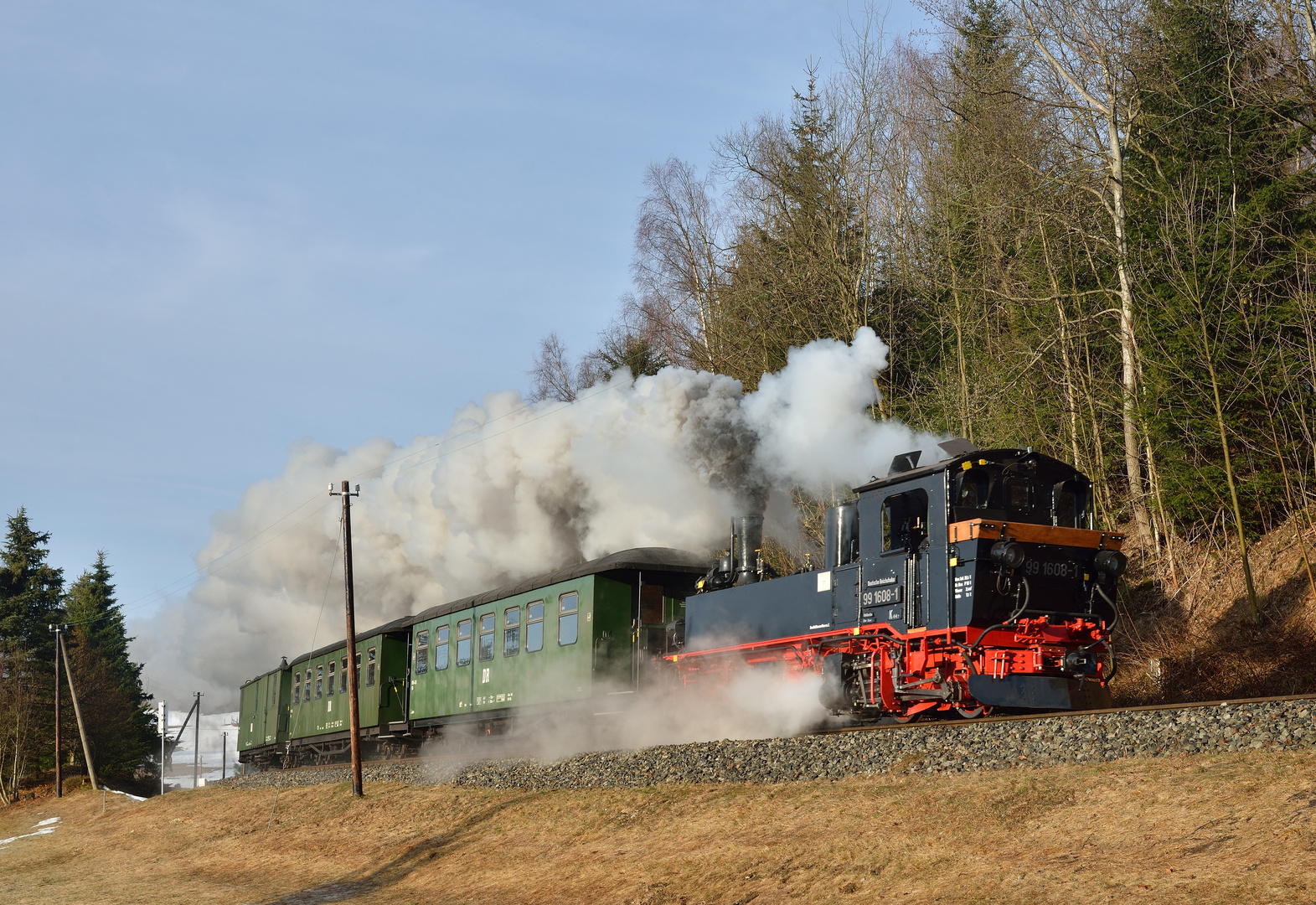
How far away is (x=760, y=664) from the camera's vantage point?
634 inches

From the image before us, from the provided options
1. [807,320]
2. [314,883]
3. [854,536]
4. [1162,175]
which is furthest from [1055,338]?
[314,883]

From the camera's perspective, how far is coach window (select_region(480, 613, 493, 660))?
21.2 m

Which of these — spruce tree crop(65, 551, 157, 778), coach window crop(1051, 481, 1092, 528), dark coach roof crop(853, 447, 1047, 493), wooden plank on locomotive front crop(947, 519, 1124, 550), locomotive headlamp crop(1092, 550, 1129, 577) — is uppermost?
dark coach roof crop(853, 447, 1047, 493)

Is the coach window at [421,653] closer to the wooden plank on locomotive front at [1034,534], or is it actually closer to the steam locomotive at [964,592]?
the steam locomotive at [964,592]

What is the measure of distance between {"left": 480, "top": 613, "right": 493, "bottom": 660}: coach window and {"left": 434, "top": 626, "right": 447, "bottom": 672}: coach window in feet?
6.53

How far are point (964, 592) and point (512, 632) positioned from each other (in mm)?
10176

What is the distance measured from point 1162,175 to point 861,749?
1454 cm

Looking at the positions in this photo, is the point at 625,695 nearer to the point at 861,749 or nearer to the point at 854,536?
the point at 854,536

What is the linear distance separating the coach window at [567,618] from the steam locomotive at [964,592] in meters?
4.71

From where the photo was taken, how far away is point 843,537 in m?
14.7

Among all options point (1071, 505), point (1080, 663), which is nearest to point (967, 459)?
point (1071, 505)

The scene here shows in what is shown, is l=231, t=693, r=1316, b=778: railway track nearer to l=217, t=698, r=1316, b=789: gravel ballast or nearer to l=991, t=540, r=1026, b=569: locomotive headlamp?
l=217, t=698, r=1316, b=789: gravel ballast

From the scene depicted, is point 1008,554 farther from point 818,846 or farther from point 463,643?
point 463,643

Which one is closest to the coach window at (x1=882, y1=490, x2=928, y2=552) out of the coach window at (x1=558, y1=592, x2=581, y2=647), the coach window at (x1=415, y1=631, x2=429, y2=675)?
the coach window at (x1=558, y1=592, x2=581, y2=647)
